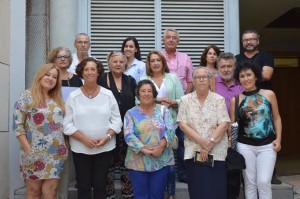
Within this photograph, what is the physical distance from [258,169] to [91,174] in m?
1.71

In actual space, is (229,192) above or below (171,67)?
below

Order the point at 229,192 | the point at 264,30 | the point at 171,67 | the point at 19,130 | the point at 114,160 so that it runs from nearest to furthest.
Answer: the point at 19,130 → the point at 229,192 → the point at 114,160 → the point at 171,67 → the point at 264,30

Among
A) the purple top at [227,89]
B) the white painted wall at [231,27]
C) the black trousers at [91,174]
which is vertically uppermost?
the white painted wall at [231,27]

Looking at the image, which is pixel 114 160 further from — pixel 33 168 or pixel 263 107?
pixel 263 107

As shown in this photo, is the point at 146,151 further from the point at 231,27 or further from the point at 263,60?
the point at 231,27

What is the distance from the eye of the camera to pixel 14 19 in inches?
194

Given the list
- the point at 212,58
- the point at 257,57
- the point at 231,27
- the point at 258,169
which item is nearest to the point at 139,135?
the point at 258,169

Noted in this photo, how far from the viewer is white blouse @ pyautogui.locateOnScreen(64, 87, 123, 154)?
13.2ft

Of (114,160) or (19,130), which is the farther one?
(114,160)

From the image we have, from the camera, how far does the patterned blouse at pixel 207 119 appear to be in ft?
13.1

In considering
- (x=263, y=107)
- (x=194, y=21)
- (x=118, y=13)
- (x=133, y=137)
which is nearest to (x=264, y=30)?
(x=194, y=21)

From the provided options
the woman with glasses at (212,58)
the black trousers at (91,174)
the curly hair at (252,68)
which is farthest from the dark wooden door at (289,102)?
the black trousers at (91,174)

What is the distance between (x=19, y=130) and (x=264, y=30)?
7.41m

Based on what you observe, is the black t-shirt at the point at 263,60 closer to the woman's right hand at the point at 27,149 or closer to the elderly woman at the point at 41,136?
the elderly woman at the point at 41,136
